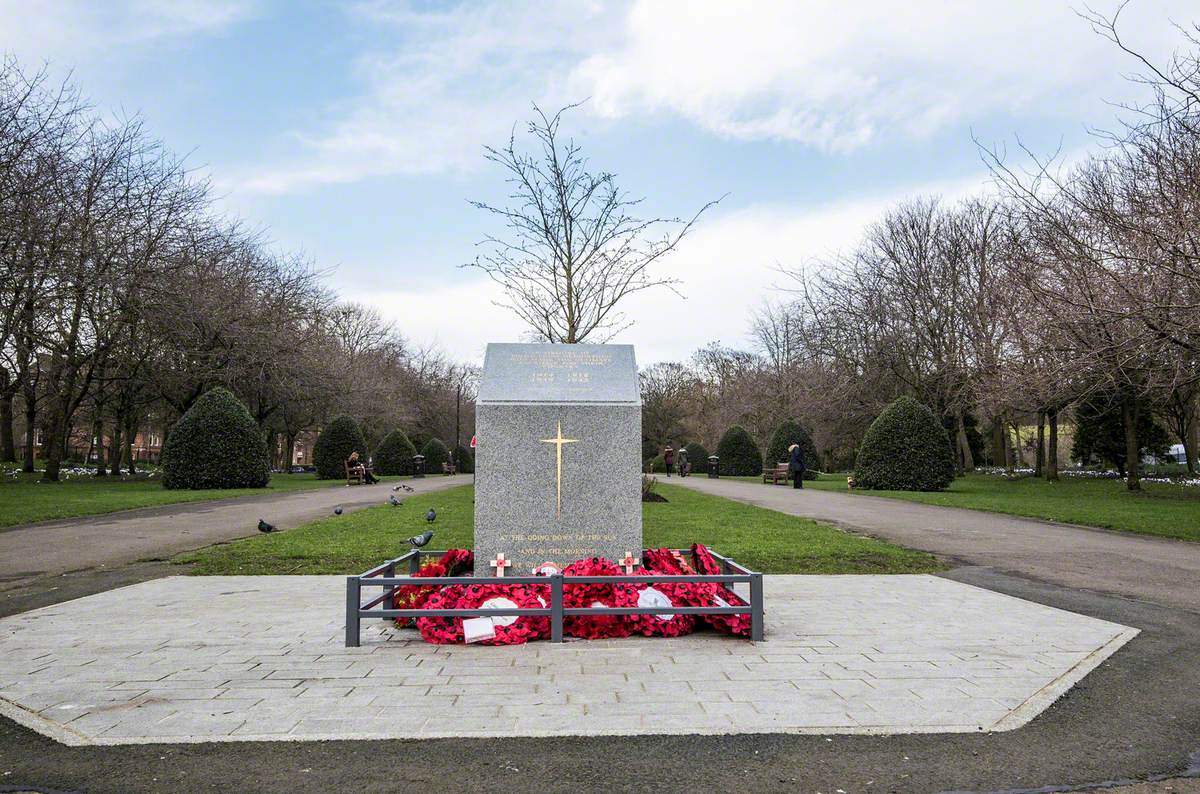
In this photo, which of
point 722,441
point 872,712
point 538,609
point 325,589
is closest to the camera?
point 872,712

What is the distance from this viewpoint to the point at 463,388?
76.8 metres

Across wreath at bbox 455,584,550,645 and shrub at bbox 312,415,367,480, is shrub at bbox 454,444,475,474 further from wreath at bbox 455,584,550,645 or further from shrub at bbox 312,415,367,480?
wreath at bbox 455,584,550,645

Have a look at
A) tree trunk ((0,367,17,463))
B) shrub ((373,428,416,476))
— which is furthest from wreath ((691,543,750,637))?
shrub ((373,428,416,476))

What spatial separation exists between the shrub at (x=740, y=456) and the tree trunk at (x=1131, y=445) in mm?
20423

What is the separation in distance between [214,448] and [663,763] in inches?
991

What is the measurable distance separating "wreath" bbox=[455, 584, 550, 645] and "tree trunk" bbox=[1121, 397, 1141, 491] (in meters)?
24.6

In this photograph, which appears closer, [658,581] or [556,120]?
[658,581]

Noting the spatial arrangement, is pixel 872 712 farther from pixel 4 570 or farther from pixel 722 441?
pixel 722 441

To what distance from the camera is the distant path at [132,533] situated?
395 inches

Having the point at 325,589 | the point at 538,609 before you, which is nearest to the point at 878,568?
the point at 538,609

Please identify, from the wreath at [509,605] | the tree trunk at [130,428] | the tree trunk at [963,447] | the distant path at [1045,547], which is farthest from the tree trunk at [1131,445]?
the tree trunk at [130,428]

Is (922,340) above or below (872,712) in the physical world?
above

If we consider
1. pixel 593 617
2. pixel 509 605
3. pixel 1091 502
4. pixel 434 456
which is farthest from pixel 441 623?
pixel 434 456

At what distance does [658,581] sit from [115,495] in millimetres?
20436
